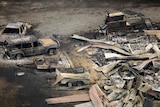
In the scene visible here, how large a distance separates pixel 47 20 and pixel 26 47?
20.6 feet

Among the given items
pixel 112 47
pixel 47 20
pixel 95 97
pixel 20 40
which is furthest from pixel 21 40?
pixel 95 97

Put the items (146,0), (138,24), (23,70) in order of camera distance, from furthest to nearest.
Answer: (146,0)
(138,24)
(23,70)

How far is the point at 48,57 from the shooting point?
20859mm

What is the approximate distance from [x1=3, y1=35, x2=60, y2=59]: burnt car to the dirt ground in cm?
109

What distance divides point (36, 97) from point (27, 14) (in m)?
12.1

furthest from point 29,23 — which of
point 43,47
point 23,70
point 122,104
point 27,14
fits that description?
point 122,104

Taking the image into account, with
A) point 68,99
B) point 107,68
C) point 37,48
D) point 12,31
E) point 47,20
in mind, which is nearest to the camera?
point 68,99

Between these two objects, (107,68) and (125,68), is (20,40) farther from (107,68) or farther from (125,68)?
(125,68)

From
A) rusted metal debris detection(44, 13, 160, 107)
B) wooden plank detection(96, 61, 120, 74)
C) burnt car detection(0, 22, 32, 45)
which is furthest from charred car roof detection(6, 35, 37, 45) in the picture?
wooden plank detection(96, 61, 120, 74)

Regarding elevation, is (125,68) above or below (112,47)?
below

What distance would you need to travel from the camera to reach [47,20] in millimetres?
26938

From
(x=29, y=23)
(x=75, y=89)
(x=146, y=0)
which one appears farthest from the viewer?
(x=146, y=0)

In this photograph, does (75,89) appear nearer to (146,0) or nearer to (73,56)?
(73,56)

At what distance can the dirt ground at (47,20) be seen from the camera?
17.8 m
